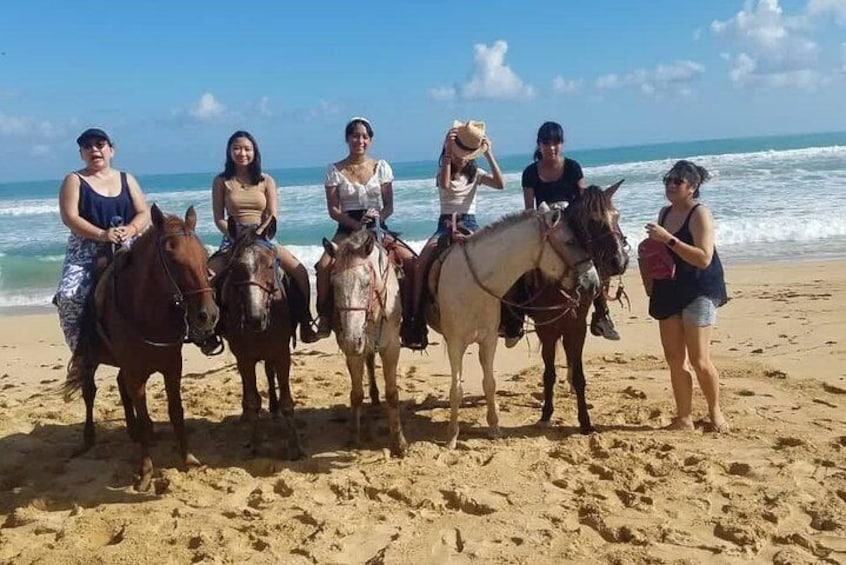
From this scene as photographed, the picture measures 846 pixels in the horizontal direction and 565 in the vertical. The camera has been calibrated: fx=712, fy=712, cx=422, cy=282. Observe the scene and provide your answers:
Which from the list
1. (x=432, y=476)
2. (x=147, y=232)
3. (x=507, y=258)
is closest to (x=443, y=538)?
(x=432, y=476)

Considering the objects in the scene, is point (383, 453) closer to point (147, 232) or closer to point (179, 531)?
point (179, 531)

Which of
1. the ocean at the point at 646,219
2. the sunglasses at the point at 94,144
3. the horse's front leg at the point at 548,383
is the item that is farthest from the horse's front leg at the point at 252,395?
the ocean at the point at 646,219

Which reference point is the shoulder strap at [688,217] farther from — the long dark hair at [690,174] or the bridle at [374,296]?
the bridle at [374,296]

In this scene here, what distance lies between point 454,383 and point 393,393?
0.44 metres

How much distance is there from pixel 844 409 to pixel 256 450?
4535 mm

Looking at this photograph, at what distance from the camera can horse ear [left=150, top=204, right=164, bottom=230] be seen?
4.16m

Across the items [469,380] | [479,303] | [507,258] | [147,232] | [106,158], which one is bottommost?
[469,380]

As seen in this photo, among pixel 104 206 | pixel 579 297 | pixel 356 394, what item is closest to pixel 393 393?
pixel 356 394

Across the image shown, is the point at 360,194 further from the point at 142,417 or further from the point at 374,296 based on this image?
the point at 142,417

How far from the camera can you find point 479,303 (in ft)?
16.2

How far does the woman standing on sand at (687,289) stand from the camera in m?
4.91

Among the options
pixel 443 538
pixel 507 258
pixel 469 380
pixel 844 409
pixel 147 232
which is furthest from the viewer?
pixel 469 380

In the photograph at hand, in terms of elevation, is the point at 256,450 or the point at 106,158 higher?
the point at 106,158

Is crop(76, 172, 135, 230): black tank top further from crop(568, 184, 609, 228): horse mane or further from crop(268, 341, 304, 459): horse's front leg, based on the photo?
crop(568, 184, 609, 228): horse mane
